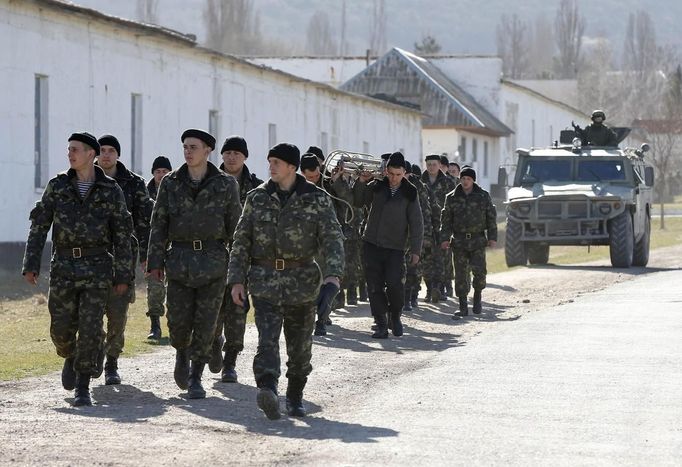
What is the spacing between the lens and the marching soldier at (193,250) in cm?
1117

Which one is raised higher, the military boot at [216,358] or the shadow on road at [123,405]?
the military boot at [216,358]

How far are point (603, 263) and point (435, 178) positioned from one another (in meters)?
10.3

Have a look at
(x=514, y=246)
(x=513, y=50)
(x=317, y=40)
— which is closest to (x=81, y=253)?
(x=514, y=246)

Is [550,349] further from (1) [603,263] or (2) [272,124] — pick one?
(2) [272,124]

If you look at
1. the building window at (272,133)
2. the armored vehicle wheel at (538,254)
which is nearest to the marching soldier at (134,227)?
the armored vehicle wheel at (538,254)

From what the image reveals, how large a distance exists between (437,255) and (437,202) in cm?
74

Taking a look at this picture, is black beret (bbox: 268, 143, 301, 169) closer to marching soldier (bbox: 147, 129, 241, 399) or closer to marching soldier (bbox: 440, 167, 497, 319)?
marching soldier (bbox: 147, 129, 241, 399)

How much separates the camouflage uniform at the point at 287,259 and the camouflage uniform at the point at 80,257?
1.22 metres

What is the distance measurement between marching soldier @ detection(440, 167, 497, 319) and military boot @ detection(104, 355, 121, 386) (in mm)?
7368

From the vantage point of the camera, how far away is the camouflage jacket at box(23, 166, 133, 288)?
1098 cm

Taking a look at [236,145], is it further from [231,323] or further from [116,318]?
[116,318]

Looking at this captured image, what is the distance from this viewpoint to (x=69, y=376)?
11.2 meters

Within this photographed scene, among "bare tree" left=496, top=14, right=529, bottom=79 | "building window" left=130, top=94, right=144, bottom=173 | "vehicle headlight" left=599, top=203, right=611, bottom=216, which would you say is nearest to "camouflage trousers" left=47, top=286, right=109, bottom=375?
"vehicle headlight" left=599, top=203, right=611, bottom=216

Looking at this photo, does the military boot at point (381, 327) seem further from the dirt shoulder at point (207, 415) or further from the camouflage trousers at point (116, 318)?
the camouflage trousers at point (116, 318)
